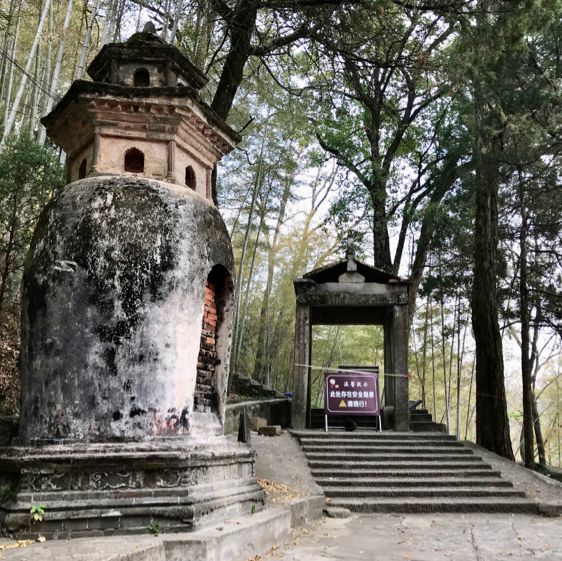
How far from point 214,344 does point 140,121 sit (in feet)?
7.59

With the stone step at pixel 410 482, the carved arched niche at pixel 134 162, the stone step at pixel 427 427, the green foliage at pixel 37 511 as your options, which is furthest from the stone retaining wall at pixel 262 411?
the green foliage at pixel 37 511

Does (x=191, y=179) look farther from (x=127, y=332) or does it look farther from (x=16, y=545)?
(x=16, y=545)

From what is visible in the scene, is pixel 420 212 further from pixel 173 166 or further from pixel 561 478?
pixel 173 166

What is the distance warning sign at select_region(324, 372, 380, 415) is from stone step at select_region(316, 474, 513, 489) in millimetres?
2201

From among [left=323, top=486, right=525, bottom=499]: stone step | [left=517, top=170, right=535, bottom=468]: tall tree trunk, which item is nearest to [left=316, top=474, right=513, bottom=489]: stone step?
[left=323, top=486, right=525, bottom=499]: stone step

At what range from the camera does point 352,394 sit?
32.7ft

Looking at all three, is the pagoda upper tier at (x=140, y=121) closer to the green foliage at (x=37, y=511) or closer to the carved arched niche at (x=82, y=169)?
the carved arched niche at (x=82, y=169)

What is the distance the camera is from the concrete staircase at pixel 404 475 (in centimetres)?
696

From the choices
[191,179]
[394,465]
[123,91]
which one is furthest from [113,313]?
[394,465]

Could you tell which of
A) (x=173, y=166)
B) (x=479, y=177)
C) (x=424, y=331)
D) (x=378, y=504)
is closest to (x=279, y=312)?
(x=424, y=331)

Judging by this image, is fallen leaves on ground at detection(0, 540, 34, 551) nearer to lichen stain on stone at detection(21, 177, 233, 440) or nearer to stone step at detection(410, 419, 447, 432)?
lichen stain on stone at detection(21, 177, 233, 440)

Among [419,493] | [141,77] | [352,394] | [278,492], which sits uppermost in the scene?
[141,77]

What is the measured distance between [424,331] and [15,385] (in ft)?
40.3

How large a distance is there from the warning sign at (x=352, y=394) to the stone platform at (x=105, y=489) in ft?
Answer: 18.2
